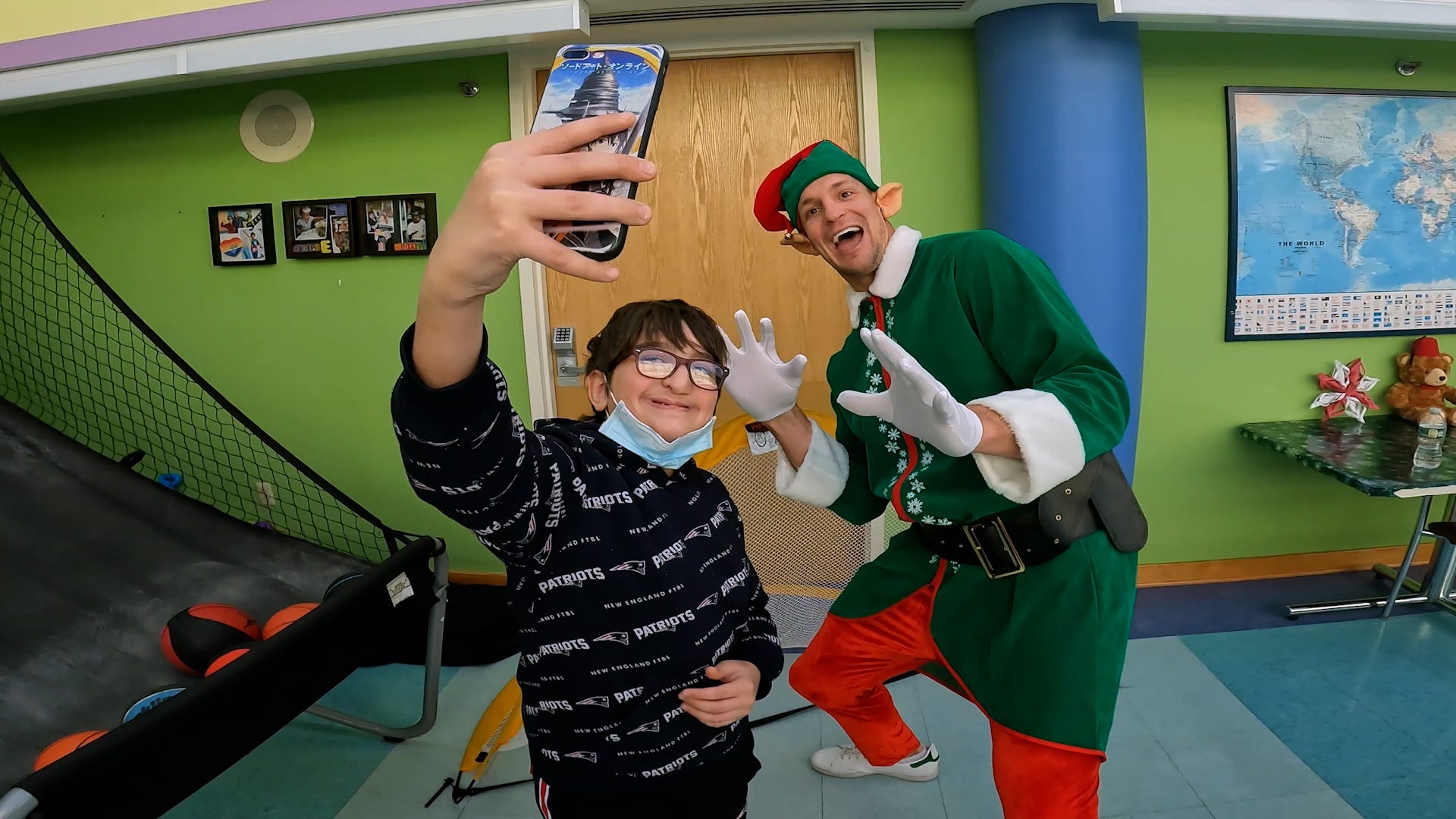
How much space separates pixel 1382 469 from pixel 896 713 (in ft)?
5.63

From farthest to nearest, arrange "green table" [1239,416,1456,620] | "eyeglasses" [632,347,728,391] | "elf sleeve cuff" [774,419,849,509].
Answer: "green table" [1239,416,1456,620], "elf sleeve cuff" [774,419,849,509], "eyeglasses" [632,347,728,391]

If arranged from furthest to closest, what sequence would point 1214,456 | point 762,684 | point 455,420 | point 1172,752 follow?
point 1214,456, point 1172,752, point 762,684, point 455,420

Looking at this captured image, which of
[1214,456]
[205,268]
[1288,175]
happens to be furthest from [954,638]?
[205,268]

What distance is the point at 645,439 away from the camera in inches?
39.8

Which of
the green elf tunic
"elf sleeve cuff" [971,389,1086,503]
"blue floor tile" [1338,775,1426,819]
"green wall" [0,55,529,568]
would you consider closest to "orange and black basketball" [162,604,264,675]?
"green wall" [0,55,529,568]

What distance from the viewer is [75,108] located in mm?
2836

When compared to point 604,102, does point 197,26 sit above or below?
above

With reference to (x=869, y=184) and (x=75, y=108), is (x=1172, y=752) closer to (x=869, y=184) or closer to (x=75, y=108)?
(x=869, y=184)

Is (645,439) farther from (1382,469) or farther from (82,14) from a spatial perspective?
(82,14)

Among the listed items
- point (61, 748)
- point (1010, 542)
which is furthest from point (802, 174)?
point (61, 748)

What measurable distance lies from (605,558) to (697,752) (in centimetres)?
32

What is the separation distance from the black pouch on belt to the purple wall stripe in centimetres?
195

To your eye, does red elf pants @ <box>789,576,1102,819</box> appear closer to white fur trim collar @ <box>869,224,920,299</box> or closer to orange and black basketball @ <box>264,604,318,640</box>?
white fur trim collar @ <box>869,224,920,299</box>

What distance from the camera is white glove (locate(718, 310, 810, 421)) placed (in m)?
1.37
